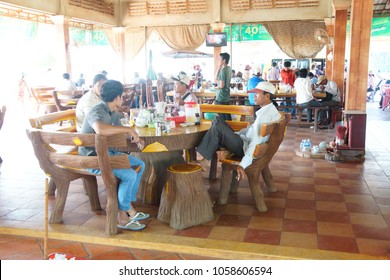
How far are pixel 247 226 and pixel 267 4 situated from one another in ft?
29.5

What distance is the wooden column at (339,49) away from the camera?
925 cm

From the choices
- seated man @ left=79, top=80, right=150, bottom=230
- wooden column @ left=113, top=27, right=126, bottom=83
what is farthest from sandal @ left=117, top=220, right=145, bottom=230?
wooden column @ left=113, top=27, right=126, bottom=83

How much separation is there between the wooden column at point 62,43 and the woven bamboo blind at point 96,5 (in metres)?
0.57

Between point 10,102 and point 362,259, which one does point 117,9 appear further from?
point 362,259

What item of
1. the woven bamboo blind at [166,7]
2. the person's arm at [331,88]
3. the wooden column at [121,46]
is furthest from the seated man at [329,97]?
the wooden column at [121,46]

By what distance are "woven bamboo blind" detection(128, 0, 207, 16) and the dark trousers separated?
8.59 metres

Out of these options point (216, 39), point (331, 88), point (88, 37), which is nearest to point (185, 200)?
point (331, 88)

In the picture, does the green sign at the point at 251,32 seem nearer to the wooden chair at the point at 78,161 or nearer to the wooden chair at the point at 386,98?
the wooden chair at the point at 386,98

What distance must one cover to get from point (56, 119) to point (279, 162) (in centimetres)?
288

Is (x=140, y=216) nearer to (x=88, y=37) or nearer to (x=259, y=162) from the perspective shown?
(x=259, y=162)

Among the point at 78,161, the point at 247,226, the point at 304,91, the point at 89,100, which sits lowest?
the point at 247,226

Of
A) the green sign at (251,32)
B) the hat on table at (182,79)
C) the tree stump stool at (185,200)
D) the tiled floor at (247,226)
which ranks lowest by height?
the tiled floor at (247,226)

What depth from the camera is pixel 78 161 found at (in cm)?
290
